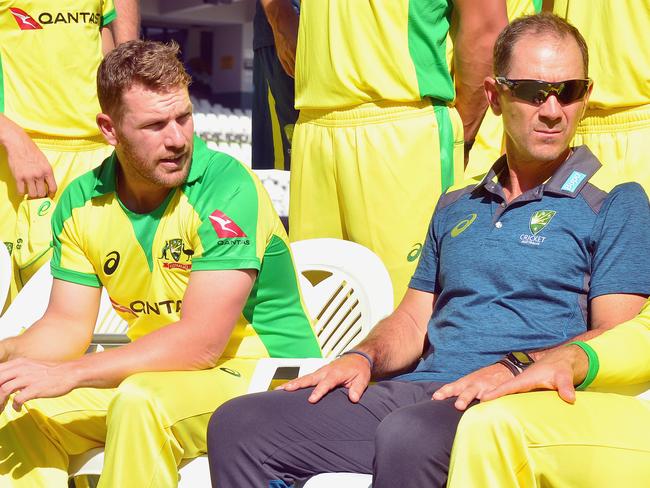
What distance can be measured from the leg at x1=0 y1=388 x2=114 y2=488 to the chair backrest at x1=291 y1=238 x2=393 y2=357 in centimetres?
82

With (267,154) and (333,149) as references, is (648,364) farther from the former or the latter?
(267,154)

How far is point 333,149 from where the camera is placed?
12.6 ft

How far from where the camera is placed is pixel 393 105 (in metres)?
3.75

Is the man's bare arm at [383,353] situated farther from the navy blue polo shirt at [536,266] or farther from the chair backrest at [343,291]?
the chair backrest at [343,291]

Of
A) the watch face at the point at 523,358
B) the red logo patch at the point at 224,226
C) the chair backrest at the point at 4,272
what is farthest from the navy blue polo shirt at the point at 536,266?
the chair backrest at the point at 4,272

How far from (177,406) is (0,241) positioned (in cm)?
148

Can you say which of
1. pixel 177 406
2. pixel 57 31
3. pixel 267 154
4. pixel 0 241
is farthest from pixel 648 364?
pixel 267 154

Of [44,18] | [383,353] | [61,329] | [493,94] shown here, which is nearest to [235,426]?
[383,353]

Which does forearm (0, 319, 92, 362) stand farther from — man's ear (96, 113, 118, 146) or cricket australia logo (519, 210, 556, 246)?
cricket australia logo (519, 210, 556, 246)

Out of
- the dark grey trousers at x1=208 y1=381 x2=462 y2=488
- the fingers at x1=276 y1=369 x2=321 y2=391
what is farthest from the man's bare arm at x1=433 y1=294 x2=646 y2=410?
the fingers at x1=276 y1=369 x2=321 y2=391

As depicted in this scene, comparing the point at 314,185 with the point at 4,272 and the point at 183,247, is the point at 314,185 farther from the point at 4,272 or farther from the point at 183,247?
the point at 4,272

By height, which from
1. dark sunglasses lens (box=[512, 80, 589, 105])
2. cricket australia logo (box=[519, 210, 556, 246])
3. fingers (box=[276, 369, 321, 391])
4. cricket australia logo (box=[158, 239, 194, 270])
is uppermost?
dark sunglasses lens (box=[512, 80, 589, 105])

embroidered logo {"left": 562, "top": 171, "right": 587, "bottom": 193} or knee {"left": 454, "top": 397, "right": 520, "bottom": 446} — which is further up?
embroidered logo {"left": 562, "top": 171, "right": 587, "bottom": 193}

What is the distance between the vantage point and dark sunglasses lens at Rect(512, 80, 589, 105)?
9.15ft
